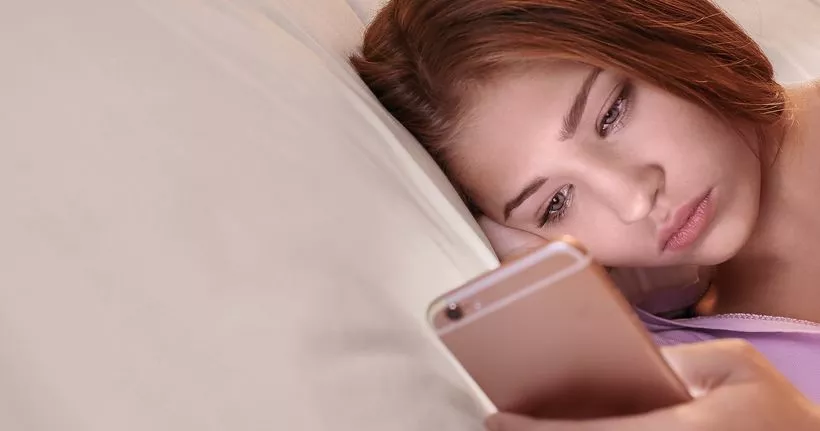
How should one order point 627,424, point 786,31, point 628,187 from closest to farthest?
point 627,424 < point 628,187 < point 786,31

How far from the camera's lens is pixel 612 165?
685mm

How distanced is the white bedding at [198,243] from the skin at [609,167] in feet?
0.49

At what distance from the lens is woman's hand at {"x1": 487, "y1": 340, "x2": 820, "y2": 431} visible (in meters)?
0.43

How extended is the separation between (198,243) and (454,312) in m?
0.17

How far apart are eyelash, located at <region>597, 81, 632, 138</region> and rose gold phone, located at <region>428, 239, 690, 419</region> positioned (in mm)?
309

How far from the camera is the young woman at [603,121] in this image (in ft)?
2.31

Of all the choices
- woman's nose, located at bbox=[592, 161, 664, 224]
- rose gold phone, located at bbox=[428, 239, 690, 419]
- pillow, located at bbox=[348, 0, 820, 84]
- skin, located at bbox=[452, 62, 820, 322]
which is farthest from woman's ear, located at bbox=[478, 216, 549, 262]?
pillow, located at bbox=[348, 0, 820, 84]

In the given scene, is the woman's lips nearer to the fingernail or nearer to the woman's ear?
the woman's ear

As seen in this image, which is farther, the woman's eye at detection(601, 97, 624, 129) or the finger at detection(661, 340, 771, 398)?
the woman's eye at detection(601, 97, 624, 129)

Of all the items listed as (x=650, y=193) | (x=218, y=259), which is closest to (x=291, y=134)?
(x=218, y=259)

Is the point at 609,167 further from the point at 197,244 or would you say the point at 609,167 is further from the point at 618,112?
the point at 197,244

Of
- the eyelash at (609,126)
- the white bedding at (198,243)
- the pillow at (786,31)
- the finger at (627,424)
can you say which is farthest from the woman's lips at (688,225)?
the pillow at (786,31)

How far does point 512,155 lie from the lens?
733 mm

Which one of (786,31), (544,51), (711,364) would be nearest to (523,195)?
(544,51)
